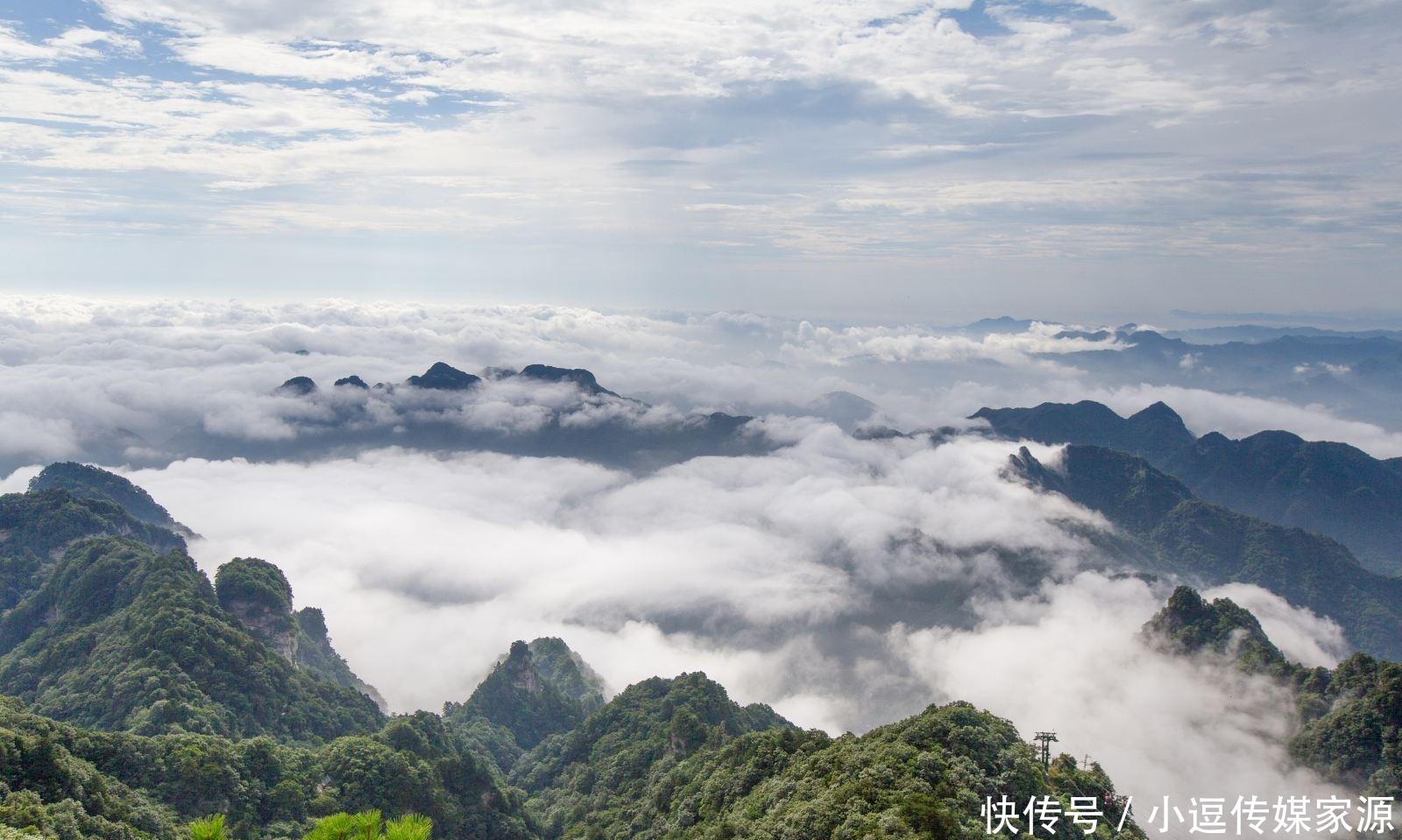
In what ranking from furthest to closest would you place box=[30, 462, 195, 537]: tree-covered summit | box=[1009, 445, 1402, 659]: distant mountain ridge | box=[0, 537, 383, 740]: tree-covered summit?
box=[1009, 445, 1402, 659]: distant mountain ridge
box=[30, 462, 195, 537]: tree-covered summit
box=[0, 537, 383, 740]: tree-covered summit

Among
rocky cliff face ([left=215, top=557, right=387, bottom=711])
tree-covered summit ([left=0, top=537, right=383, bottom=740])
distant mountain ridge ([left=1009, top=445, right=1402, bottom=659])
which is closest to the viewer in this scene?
tree-covered summit ([left=0, top=537, right=383, bottom=740])

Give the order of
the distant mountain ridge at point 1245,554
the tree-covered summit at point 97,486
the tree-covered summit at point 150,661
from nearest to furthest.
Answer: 1. the tree-covered summit at point 150,661
2. the tree-covered summit at point 97,486
3. the distant mountain ridge at point 1245,554

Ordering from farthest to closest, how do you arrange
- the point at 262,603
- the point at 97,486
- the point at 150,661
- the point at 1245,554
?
the point at 1245,554 < the point at 97,486 < the point at 262,603 < the point at 150,661

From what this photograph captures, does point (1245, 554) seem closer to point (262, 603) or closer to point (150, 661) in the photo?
point (262, 603)

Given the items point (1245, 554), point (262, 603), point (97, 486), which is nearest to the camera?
point (262, 603)

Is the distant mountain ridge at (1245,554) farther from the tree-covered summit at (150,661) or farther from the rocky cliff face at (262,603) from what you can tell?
the tree-covered summit at (150,661)

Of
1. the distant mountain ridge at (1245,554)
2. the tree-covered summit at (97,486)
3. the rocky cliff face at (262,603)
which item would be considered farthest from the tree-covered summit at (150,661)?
the distant mountain ridge at (1245,554)

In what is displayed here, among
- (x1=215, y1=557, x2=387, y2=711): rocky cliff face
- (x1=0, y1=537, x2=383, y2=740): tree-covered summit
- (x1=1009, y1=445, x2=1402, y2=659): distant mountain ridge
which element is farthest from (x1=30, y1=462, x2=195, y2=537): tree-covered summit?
(x1=1009, y1=445, x2=1402, y2=659): distant mountain ridge

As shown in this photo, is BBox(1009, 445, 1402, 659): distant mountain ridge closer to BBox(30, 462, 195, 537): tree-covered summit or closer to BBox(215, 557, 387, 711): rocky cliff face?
BBox(215, 557, 387, 711): rocky cliff face

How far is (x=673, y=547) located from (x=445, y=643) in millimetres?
71720

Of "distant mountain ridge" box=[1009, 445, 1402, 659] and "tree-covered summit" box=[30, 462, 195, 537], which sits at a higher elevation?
"tree-covered summit" box=[30, 462, 195, 537]

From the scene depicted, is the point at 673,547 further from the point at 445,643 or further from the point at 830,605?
the point at 445,643

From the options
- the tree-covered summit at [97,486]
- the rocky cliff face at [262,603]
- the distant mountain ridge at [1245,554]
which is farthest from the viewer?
the distant mountain ridge at [1245,554]

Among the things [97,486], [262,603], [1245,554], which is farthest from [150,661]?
[1245,554]
